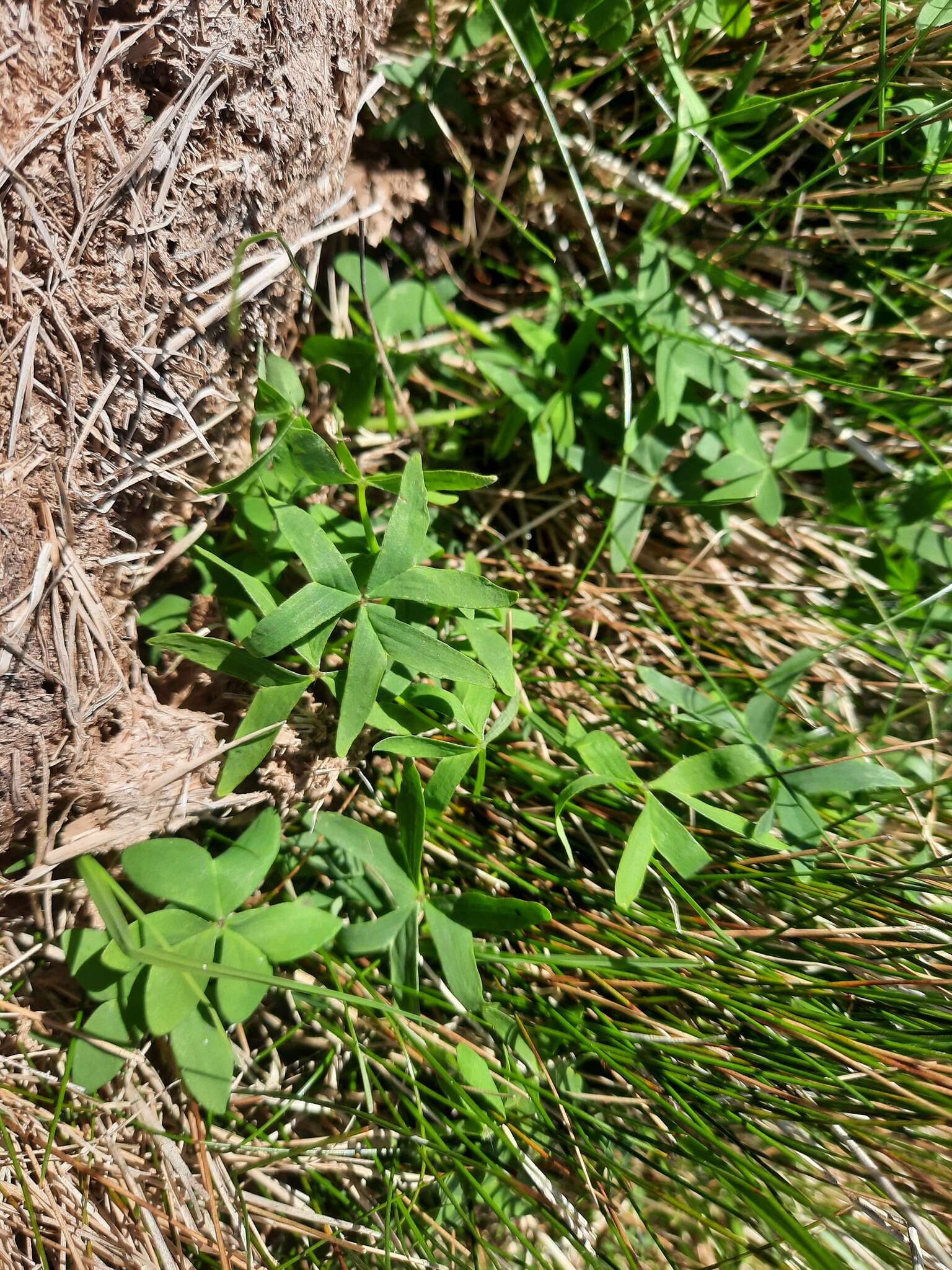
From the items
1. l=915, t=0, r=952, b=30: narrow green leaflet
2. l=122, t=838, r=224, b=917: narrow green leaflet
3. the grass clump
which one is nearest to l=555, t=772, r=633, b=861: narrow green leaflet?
the grass clump

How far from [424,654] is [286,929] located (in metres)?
0.55

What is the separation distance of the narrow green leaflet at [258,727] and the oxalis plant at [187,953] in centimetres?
15

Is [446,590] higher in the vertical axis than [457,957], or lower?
higher

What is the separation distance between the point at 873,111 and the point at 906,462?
771 millimetres

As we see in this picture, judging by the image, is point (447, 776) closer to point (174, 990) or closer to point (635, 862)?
point (635, 862)

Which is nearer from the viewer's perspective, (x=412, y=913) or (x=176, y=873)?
(x=176, y=873)

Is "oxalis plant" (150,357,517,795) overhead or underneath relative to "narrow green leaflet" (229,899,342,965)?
overhead

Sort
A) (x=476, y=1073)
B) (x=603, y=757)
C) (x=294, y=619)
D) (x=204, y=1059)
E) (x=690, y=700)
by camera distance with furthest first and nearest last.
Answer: (x=690, y=700)
(x=603, y=757)
(x=476, y=1073)
(x=204, y=1059)
(x=294, y=619)

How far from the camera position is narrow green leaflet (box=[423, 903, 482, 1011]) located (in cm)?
140

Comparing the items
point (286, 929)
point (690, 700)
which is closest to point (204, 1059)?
point (286, 929)

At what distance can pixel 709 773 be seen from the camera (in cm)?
152

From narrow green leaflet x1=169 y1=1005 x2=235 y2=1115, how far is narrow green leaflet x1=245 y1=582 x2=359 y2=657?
0.64 m

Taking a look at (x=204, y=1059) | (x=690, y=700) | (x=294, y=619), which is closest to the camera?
(x=294, y=619)

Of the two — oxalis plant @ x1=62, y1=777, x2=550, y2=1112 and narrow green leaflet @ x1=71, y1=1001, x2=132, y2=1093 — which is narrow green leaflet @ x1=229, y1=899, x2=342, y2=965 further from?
narrow green leaflet @ x1=71, y1=1001, x2=132, y2=1093
